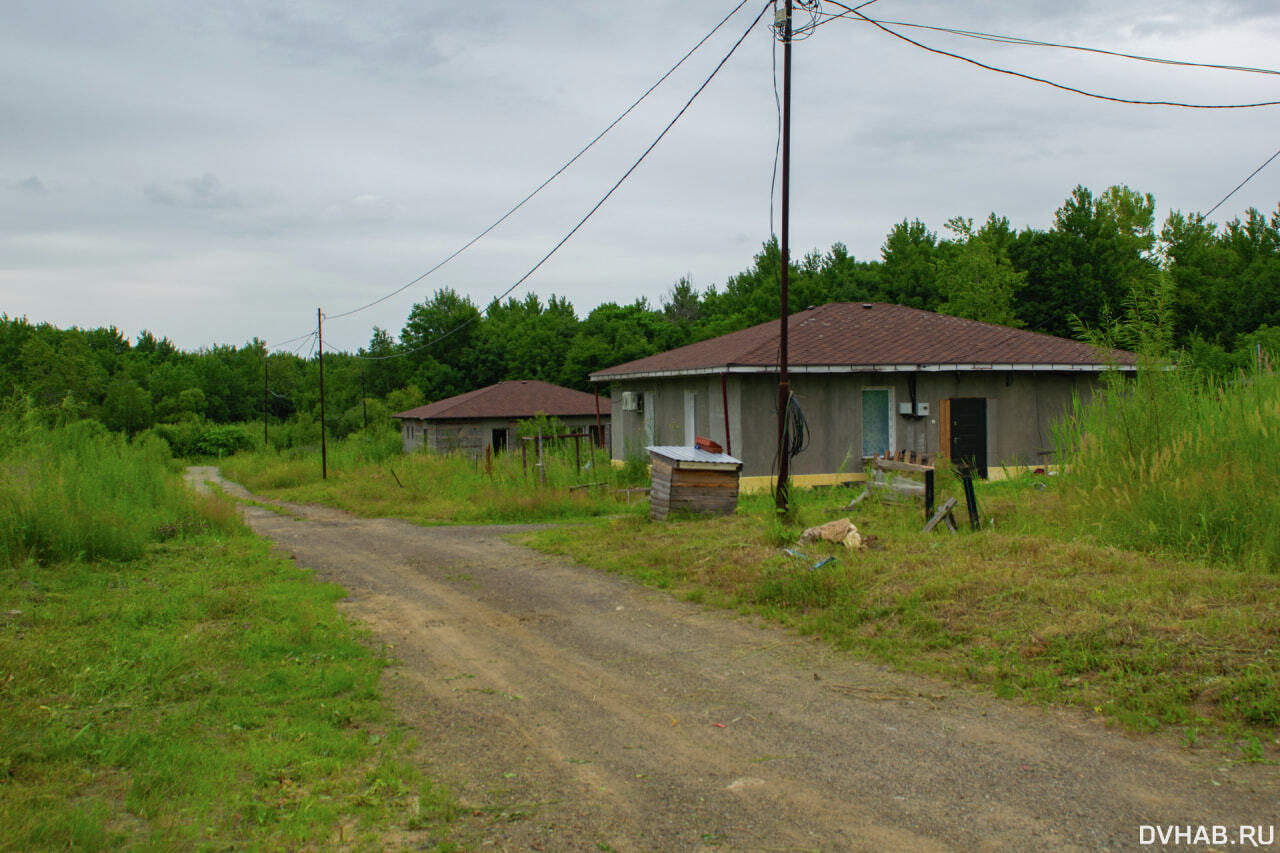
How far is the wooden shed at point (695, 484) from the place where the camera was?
525 inches

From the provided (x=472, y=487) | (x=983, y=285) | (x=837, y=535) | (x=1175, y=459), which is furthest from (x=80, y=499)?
(x=983, y=285)

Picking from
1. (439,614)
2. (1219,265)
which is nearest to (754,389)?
(439,614)

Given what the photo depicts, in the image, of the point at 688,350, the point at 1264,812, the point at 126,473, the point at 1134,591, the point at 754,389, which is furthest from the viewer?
the point at 688,350

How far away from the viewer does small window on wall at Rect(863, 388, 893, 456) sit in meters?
19.7

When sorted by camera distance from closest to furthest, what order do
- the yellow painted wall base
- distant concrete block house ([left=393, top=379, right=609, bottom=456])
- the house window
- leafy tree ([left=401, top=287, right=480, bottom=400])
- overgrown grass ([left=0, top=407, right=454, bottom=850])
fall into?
overgrown grass ([left=0, top=407, right=454, bottom=850])
the yellow painted wall base
the house window
distant concrete block house ([left=393, top=379, right=609, bottom=456])
leafy tree ([left=401, top=287, right=480, bottom=400])

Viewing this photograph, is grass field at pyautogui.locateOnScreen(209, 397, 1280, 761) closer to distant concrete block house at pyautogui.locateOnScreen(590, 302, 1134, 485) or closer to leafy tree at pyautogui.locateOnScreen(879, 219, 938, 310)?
distant concrete block house at pyautogui.locateOnScreen(590, 302, 1134, 485)

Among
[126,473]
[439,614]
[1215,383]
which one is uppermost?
[1215,383]

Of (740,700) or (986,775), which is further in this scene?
(740,700)

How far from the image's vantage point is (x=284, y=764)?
4.76m

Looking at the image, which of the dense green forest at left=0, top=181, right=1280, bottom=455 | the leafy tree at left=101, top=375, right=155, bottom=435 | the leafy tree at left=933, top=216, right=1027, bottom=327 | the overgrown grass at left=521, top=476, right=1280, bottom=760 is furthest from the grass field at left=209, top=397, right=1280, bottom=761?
the leafy tree at left=101, top=375, right=155, bottom=435

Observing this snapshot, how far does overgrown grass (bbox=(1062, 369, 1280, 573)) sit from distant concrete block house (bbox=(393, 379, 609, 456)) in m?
23.9

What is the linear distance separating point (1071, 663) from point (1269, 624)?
1.32m

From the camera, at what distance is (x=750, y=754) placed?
491 centimetres

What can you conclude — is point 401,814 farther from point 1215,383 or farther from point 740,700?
point 1215,383
